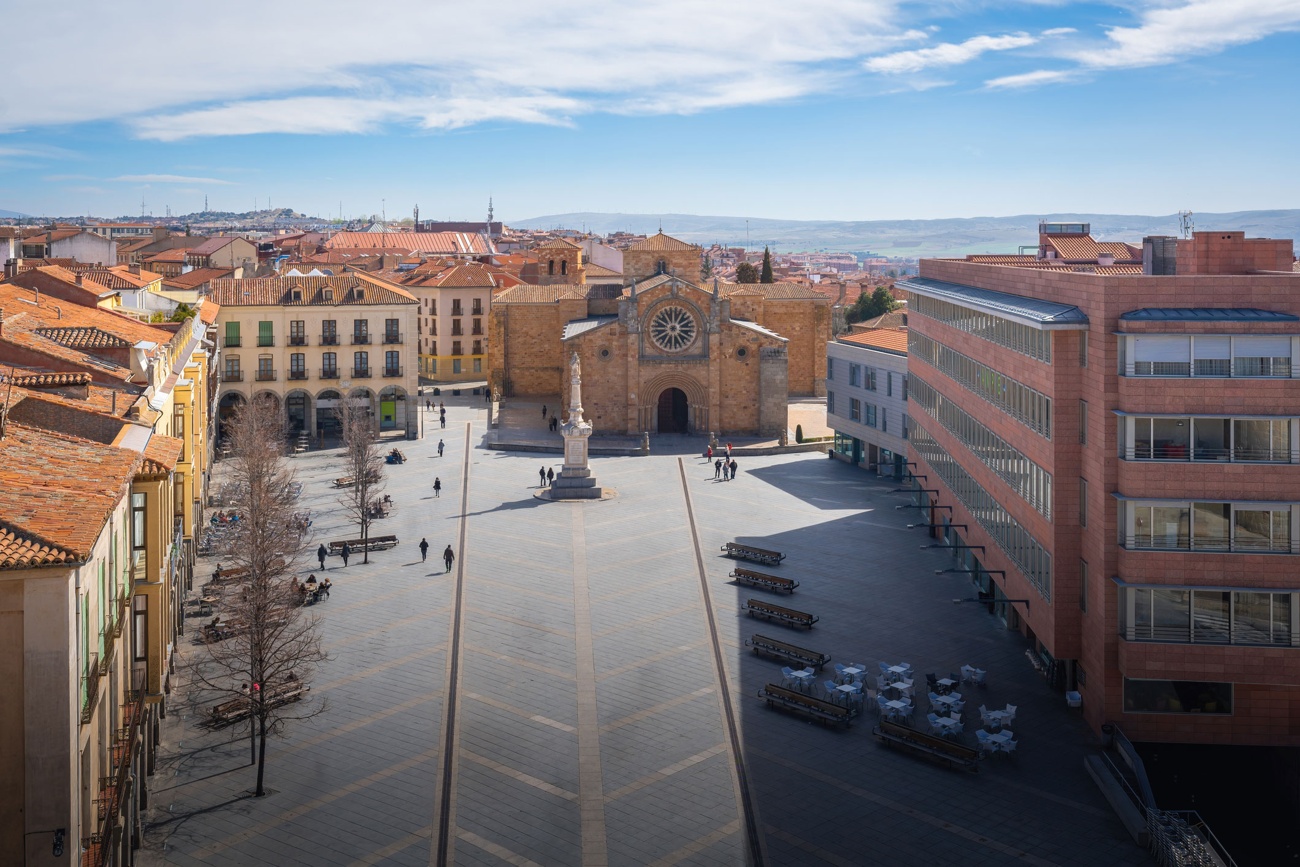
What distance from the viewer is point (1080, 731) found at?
94.2 ft

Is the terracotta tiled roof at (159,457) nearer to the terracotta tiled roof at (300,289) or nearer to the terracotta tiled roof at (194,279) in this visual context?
the terracotta tiled roof at (300,289)

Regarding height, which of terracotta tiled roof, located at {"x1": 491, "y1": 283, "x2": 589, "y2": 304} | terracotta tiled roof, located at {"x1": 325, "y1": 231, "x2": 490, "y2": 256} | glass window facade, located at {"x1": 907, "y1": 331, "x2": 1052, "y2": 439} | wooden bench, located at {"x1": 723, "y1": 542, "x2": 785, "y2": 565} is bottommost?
wooden bench, located at {"x1": 723, "y1": 542, "x2": 785, "y2": 565}

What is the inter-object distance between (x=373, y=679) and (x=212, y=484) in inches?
1149

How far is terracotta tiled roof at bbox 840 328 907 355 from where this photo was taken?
59906 millimetres

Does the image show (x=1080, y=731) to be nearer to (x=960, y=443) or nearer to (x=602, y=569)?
(x=960, y=443)

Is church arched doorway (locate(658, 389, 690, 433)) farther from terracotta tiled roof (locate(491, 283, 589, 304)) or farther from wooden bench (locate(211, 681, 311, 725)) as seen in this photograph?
wooden bench (locate(211, 681, 311, 725))

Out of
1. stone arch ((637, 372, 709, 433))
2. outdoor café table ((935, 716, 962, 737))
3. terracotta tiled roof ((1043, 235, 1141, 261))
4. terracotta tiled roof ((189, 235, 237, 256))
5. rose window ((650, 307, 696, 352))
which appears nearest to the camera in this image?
outdoor café table ((935, 716, 962, 737))

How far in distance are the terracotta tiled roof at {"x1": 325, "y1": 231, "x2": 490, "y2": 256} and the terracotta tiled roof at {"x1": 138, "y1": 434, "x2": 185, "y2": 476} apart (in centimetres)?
13136

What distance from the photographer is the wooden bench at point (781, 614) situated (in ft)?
118

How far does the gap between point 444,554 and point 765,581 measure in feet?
38.3

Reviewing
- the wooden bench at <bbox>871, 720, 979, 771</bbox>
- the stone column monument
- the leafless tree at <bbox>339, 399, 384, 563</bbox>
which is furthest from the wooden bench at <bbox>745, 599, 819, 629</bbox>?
the stone column monument

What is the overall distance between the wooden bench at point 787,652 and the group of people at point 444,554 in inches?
527

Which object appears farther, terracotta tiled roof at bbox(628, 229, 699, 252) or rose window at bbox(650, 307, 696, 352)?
terracotta tiled roof at bbox(628, 229, 699, 252)

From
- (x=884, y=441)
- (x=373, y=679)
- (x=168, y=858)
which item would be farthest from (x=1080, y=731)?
(x=884, y=441)
